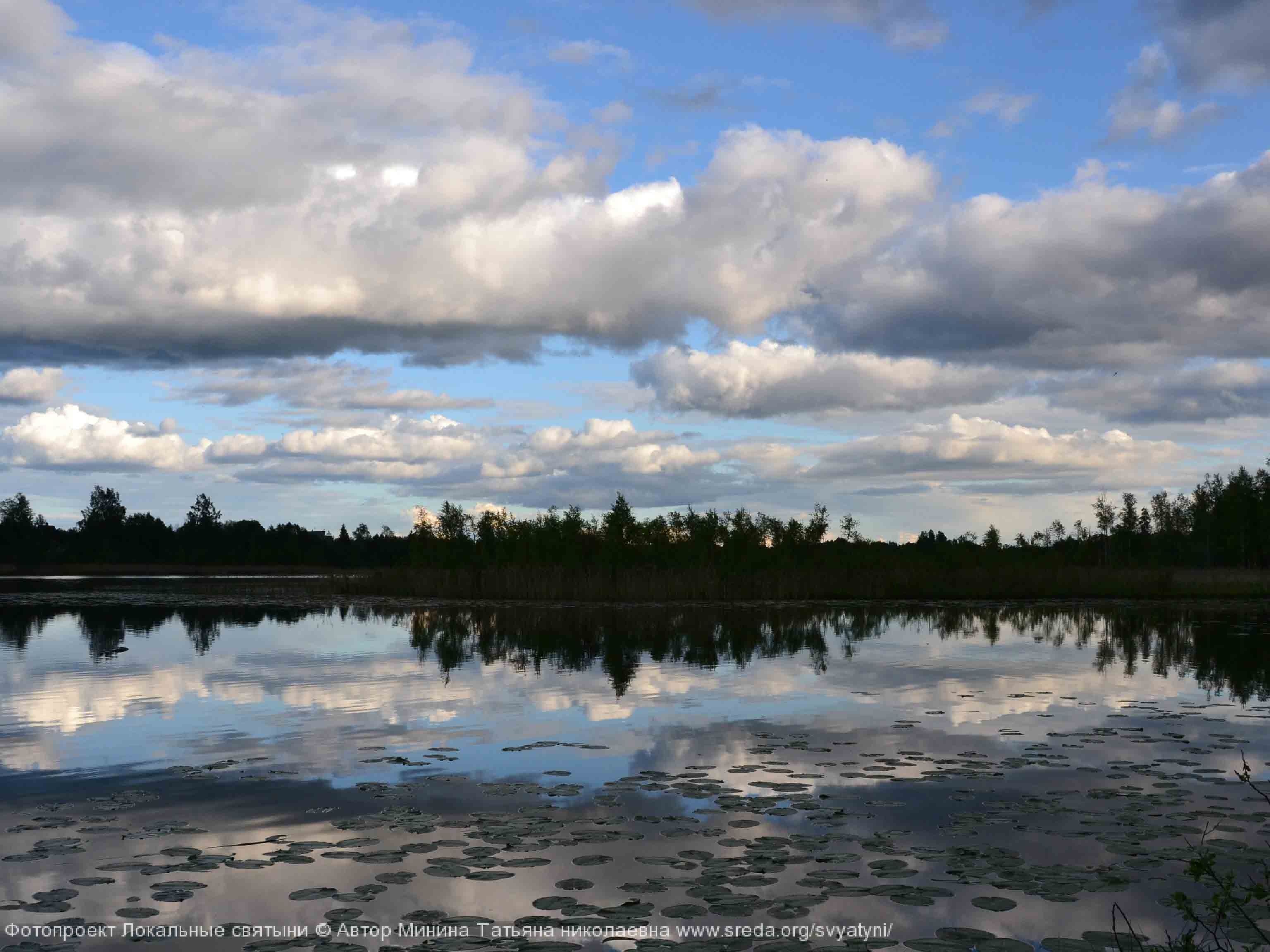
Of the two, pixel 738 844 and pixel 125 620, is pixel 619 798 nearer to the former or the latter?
pixel 738 844

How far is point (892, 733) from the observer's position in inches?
617

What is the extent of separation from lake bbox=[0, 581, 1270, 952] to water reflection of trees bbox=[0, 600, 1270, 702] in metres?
0.60

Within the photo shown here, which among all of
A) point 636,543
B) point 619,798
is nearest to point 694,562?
point 636,543

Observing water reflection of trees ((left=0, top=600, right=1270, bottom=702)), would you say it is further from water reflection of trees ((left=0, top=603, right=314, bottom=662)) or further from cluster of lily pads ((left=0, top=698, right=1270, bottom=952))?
cluster of lily pads ((left=0, top=698, right=1270, bottom=952))

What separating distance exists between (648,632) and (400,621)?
1134 cm

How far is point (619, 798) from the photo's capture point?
37.1 feet

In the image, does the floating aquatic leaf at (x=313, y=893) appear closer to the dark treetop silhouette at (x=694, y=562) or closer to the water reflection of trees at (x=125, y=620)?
the water reflection of trees at (x=125, y=620)

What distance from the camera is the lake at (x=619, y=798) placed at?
758 centimetres

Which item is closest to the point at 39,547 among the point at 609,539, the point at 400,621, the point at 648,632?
the point at 609,539

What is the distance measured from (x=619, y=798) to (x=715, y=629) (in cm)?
2458

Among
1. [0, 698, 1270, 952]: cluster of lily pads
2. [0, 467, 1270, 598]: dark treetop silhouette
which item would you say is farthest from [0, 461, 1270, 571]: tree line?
[0, 698, 1270, 952]: cluster of lily pads

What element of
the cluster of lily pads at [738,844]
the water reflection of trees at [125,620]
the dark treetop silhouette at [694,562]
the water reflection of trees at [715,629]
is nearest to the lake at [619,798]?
the cluster of lily pads at [738,844]

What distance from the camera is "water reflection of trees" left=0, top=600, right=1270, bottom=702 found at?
26172 millimetres

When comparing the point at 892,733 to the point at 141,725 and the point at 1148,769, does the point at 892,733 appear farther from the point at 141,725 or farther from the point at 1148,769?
the point at 141,725
